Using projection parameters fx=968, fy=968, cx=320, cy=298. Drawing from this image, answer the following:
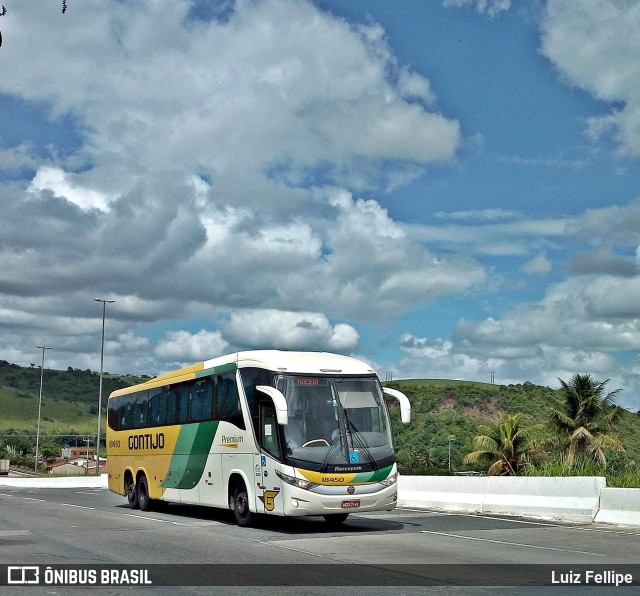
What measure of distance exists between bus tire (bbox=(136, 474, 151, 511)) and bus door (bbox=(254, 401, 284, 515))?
8099 millimetres

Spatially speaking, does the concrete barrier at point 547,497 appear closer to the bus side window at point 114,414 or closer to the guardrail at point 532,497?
the guardrail at point 532,497

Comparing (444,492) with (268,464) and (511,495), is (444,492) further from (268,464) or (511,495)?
(268,464)

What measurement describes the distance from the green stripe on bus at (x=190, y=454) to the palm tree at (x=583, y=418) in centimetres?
4843

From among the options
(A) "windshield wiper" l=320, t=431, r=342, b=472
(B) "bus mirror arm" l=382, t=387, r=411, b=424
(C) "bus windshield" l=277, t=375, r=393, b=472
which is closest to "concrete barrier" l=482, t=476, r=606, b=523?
(B) "bus mirror arm" l=382, t=387, r=411, b=424

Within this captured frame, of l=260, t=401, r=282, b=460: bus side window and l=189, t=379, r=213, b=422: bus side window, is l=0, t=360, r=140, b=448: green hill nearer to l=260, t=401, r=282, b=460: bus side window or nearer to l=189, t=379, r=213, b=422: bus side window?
l=189, t=379, r=213, b=422: bus side window

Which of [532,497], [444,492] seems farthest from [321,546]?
[444,492]

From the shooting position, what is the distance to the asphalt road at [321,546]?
12125 mm

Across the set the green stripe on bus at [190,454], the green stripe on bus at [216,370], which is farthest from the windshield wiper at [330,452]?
the green stripe on bus at [190,454]

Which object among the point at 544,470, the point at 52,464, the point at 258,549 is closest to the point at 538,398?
the point at 52,464

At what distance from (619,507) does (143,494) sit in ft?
43.1

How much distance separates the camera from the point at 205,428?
22.0 meters

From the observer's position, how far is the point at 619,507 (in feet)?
62.6

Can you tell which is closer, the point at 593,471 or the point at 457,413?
the point at 593,471

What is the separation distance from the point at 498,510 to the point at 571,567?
1008 cm
